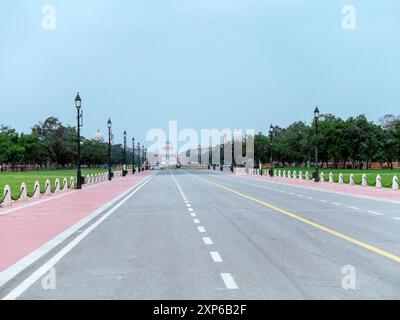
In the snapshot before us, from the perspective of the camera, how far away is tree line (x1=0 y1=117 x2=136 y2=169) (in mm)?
124750

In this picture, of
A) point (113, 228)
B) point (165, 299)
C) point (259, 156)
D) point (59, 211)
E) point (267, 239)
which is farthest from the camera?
point (259, 156)

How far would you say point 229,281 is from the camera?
8352mm

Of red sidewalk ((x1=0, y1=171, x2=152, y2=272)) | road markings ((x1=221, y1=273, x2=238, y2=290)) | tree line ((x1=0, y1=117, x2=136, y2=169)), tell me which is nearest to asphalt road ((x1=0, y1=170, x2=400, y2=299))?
road markings ((x1=221, y1=273, x2=238, y2=290))

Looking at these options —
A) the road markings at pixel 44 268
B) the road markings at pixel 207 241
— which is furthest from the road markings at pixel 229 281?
the road markings at pixel 207 241

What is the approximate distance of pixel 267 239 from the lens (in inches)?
518

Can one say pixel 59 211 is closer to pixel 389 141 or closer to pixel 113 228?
pixel 113 228

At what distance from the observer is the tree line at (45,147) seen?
125 metres

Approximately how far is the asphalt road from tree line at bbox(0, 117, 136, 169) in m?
110

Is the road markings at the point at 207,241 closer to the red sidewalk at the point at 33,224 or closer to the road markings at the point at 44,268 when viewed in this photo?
the road markings at the point at 44,268

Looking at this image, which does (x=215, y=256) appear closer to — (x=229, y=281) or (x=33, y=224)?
(x=229, y=281)

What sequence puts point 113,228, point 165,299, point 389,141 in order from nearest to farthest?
point 165,299 → point 113,228 → point 389,141

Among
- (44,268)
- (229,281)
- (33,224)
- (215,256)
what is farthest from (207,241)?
(33,224)

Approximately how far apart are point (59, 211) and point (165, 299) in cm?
1462

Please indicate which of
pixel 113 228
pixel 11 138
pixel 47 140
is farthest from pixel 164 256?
pixel 47 140
